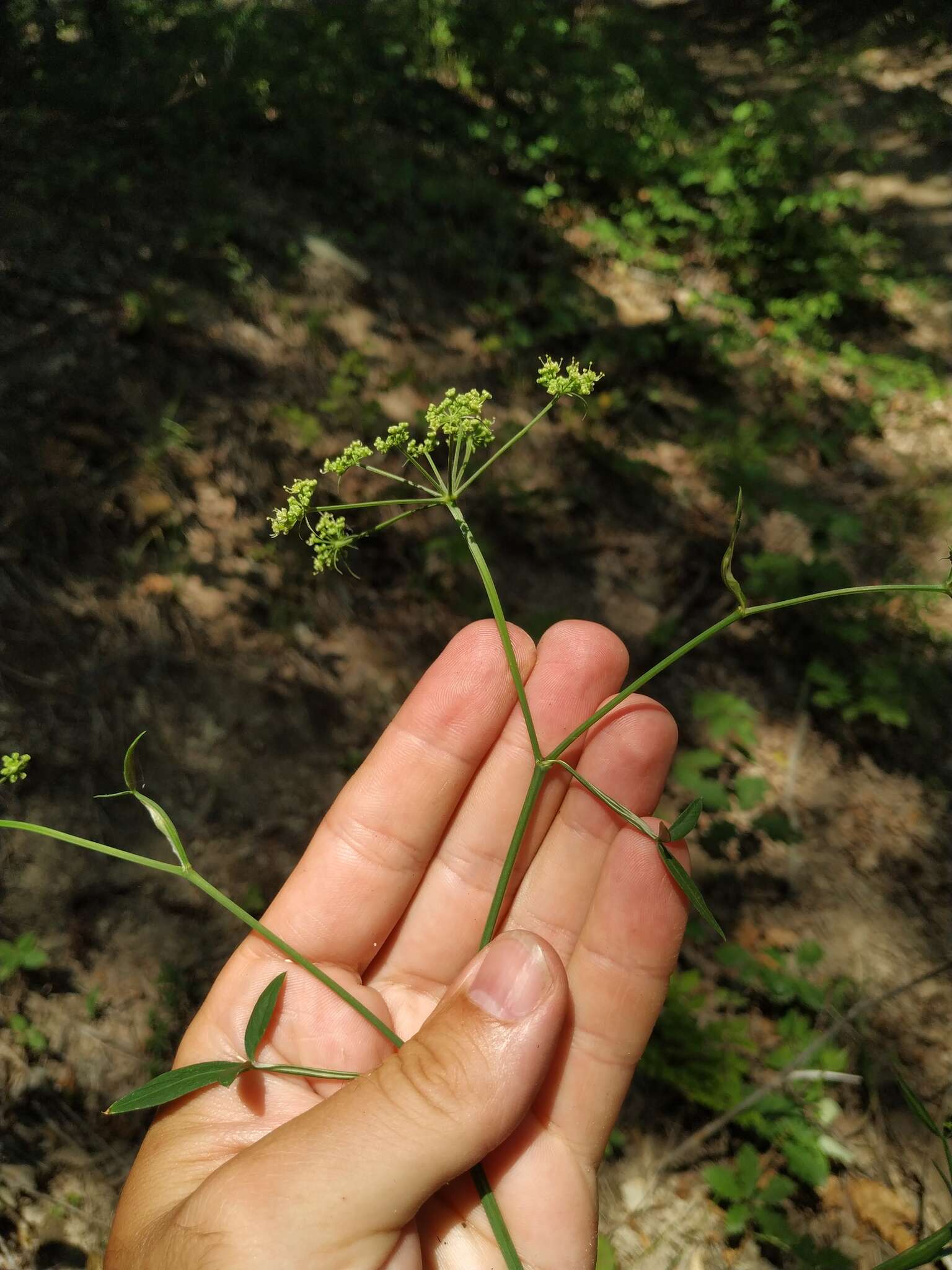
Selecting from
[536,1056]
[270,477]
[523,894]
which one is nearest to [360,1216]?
[536,1056]

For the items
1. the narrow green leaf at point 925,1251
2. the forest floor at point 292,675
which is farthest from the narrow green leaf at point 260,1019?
the narrow green leaf at point 925,1251

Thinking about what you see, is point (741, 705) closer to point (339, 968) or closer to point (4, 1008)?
point (339, 968)

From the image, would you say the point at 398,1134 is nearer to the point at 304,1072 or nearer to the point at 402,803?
the point at 304,1072

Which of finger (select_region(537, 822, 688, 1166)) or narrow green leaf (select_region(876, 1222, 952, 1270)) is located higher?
narrow green leaf (select_region(876, 1222, 952, 1270))

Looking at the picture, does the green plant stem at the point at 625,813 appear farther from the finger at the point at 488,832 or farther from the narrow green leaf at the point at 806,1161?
the narrow green leaf at the point at 806,1161

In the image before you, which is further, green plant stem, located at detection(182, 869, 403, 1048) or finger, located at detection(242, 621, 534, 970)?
finger, located at detection(242, 621, 534, 970)

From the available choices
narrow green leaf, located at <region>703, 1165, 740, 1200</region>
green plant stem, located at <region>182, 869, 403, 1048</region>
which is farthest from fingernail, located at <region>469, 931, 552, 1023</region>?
narrow green leaf, located at <region>703, 1165, 740, 1200</region>

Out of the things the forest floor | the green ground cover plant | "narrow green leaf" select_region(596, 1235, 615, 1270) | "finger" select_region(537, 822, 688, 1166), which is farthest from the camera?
the forest floor

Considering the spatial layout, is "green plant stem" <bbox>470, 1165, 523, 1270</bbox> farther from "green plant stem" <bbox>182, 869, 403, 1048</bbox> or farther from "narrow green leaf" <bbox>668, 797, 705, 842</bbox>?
"narrow green leaf" <bbox>668, 797, 705, 842</bbox>

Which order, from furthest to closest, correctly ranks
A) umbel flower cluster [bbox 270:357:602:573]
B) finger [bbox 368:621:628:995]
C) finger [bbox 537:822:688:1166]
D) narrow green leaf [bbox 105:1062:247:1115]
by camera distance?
finger [bbox 368:621:628:995], finger [bbox 537:822:688:1166], umbel flower cluster [bbox 270:357:602:573], narrow green leaf [bbox 105:1062:247:1115]
